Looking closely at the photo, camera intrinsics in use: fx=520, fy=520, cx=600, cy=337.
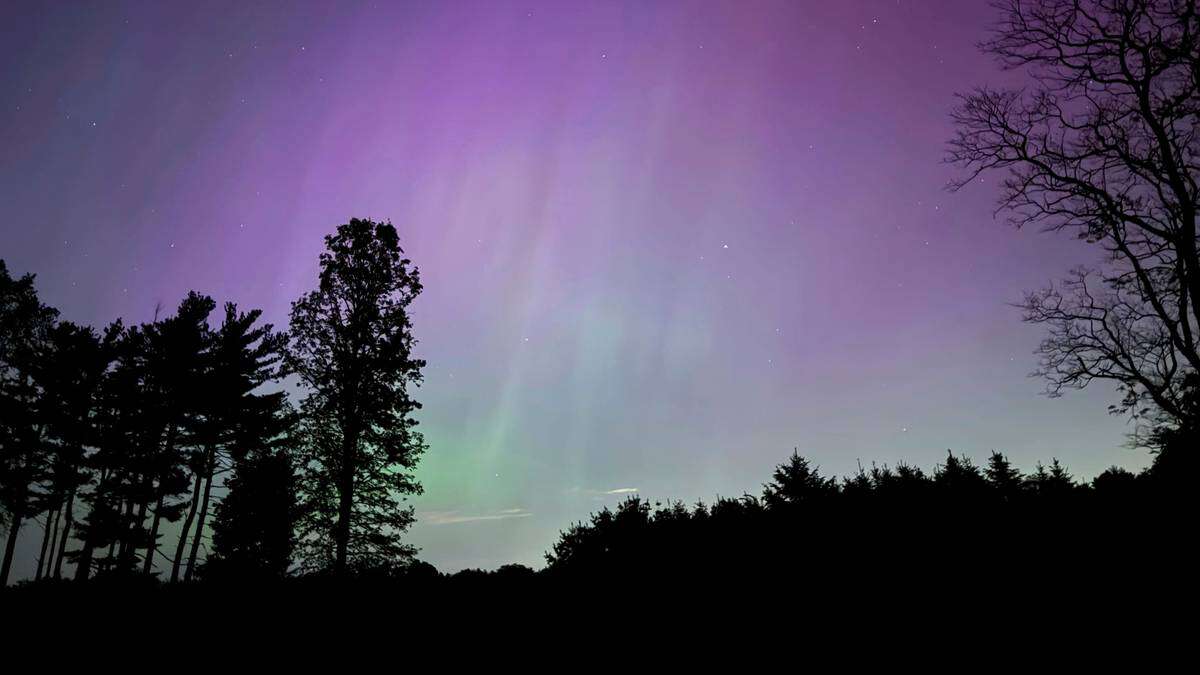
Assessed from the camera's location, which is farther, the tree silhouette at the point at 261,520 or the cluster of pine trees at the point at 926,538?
the tree silhouette at the point at 261,520

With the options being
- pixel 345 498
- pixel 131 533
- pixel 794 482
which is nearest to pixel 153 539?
pixel 131 533

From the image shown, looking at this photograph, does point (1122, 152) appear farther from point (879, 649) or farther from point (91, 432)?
point (91, 432)

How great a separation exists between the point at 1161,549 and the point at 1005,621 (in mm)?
2808

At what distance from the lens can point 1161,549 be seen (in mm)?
6730

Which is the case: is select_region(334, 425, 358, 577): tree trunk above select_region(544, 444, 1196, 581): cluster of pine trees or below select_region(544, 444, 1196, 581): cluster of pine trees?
above

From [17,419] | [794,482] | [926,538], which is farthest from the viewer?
[17,419]

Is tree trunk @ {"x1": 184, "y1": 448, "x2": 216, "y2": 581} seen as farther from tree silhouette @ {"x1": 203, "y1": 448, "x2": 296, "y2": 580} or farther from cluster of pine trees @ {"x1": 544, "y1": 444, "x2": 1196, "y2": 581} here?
cluster of pine trees @ {"x1": 544, "y1": 444, "x2": 1196, "y2": 581}

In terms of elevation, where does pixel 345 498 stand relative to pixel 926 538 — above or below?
above

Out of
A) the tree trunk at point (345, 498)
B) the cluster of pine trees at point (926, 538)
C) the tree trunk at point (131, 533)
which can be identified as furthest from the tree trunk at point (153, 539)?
the cluster of pine trees at point (926, 538)

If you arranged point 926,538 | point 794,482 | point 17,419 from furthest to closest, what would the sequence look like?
1. point 17,419
2. point 794,482
3. point 926,538

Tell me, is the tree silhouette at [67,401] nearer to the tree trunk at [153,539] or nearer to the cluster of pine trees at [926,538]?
the tree trunk at [153,539]

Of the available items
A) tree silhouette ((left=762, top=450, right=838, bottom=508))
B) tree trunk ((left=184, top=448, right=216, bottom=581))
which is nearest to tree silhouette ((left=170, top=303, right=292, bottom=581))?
tree trunk ((left=184, top=448, right=216, bottom=581))

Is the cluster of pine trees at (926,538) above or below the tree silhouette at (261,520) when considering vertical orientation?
below

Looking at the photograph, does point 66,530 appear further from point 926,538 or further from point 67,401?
point 926,538
